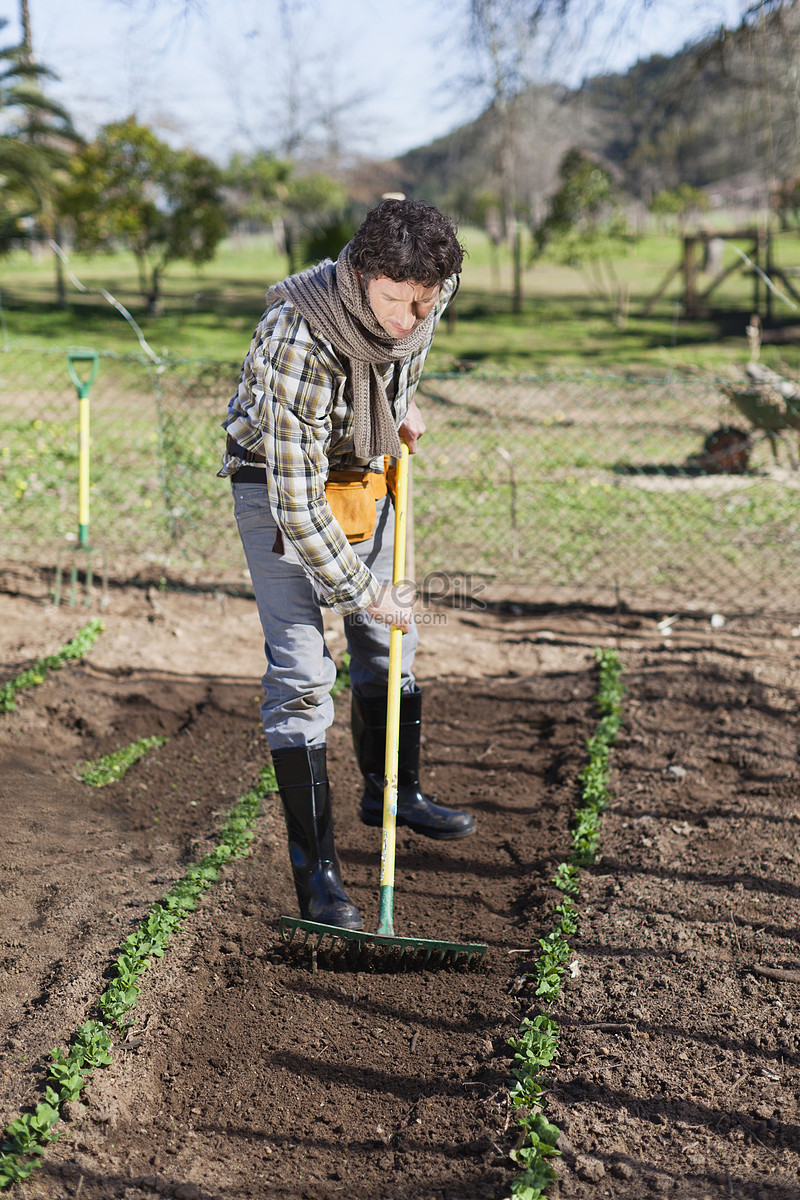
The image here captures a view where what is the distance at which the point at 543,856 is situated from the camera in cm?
324

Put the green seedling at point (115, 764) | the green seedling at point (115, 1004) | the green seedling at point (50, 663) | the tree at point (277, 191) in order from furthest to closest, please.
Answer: the tree at point (277, 191), the green seedling at point (50, 663), the green seedling at point (115, 764), the green seedling at point (115, 1004)

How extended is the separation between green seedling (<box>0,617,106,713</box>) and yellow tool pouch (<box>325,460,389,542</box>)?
2.14 meters

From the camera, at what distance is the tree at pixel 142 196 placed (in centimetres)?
1549

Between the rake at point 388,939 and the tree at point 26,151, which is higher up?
the tree at point 26,151

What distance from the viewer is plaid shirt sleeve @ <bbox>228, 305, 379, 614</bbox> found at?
2291 mm

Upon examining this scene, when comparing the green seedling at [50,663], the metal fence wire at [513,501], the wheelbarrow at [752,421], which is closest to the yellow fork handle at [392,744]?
the green seedling at [50,663]

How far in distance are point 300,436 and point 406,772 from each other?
4.59ft

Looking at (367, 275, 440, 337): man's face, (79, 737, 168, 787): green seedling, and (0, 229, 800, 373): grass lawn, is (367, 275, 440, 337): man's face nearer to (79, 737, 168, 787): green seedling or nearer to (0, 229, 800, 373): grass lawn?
(79, 737, 168, 787): green seedling

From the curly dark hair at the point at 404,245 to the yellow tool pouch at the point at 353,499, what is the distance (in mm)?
599

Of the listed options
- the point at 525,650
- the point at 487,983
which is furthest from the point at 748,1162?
the point at 525,650

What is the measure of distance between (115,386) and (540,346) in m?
6.93

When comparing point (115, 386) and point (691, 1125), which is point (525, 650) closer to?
point (691, 1125)

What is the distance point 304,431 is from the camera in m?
2.35

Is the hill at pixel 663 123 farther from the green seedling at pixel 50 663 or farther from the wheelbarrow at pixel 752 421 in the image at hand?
the green seedling at pixel 50 663
